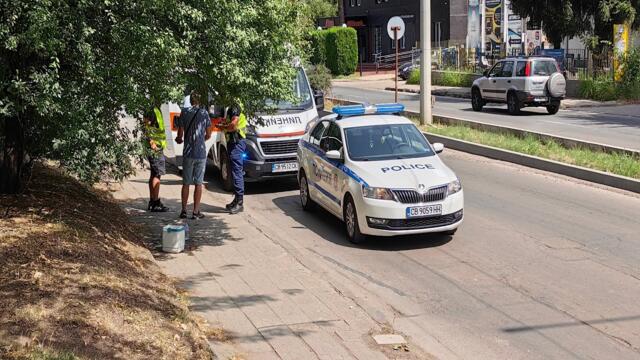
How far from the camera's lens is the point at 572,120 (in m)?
24.5

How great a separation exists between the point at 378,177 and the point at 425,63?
11.6 meters

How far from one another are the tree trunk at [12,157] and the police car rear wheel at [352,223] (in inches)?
163

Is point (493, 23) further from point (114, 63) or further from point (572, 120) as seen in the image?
point (114, 63)

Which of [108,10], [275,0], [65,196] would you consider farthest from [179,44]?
[65,196]

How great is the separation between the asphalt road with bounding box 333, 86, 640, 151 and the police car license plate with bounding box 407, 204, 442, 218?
32.2ft

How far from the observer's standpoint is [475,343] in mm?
6621

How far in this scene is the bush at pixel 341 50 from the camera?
5406cm

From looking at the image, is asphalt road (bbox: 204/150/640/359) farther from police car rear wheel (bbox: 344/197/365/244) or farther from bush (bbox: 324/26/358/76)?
bush (bbox: 324/26/358/76)

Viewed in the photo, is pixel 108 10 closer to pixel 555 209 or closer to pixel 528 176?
pixel 555 209

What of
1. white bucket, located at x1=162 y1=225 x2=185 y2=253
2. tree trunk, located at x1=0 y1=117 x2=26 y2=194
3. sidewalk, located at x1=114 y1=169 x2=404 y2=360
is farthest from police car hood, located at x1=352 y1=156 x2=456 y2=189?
tree trunk, located at x1=0 y1=117 x2=26 y2=194

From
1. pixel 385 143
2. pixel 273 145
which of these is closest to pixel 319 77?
pixel 273 145

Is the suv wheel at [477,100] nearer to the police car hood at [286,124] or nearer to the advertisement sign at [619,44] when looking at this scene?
the advertisement sign at [619,44]

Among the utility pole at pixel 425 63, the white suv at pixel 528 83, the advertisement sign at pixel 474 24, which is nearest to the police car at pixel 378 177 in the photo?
the utility pole at pixel 425 63

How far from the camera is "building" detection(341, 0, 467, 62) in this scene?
53906 mm
